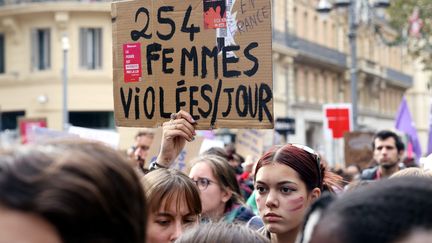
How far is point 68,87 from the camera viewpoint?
3541 centimetres

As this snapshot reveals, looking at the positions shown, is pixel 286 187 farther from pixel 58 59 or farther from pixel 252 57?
pixel 58 59

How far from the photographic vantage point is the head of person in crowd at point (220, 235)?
3.21 metres

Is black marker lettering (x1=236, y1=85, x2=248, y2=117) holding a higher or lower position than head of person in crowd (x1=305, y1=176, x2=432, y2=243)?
higher

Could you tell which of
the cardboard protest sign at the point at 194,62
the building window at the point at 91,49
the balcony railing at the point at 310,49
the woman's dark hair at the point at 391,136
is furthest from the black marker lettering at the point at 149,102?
the balcony railing at the point at 310,49

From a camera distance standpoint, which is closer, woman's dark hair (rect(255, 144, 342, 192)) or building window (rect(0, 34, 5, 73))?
woman's dark hair (rect(255, 144, 342, 192))

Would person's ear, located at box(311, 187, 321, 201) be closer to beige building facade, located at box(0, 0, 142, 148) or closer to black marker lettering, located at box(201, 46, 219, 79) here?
black marker lettering, located at box(201, 46, 219, 79)

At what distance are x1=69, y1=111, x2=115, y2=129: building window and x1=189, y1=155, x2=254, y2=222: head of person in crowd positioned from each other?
28742mm

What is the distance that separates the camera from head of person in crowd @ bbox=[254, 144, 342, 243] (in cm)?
474

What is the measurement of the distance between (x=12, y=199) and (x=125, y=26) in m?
4.03

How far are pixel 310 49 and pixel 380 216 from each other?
45.1m

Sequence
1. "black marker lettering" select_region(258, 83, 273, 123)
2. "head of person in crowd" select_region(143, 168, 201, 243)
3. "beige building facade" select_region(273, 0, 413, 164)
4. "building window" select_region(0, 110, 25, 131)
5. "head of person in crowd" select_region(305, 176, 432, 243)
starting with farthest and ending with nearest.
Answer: "beige building facade" select_region(273, 0, 413, 164) → "building window" select_region(0, 110, 25, 131) → "black marker lettering" select_region(258, 83, 273, 123) → "head of person in crowd" select_region(143, 168, 201, 243) → "head of person in crowd" select_region(305, 176, 432, 243)

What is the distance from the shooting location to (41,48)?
3556 centimetres

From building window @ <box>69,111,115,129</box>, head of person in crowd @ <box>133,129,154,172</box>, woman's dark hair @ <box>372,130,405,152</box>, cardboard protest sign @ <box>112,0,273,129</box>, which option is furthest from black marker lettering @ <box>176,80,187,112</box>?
building window @ <box>69,111,115,129</box>

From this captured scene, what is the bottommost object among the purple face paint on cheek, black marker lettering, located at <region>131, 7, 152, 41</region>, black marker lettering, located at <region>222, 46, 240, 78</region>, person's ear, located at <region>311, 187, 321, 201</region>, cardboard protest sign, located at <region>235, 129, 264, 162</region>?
cardboard protest sign, located at <region>235, 129, 264, 162</region>
